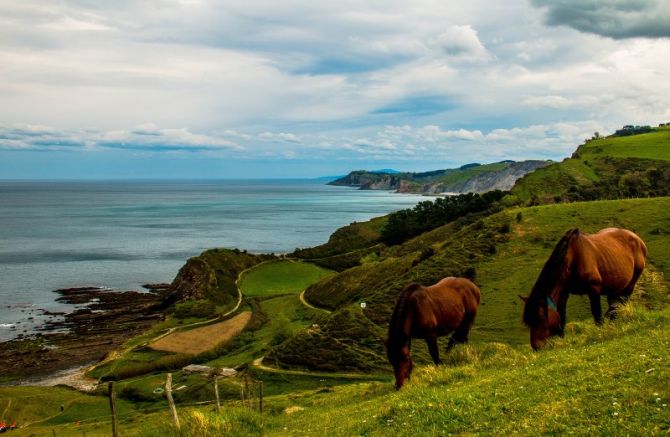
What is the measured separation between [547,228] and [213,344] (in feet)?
135

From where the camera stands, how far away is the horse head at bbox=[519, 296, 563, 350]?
45.0 ft

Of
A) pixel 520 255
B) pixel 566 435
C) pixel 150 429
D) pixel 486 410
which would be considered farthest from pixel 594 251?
pixel 520 255

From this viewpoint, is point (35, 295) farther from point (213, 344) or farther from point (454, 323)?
point (454, 323)

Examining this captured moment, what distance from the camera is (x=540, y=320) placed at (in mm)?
13789

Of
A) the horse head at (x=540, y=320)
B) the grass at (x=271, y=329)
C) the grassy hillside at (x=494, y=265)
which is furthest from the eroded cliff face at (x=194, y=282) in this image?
the horse head at (x=540, y=320)

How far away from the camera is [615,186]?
8150 centimetres

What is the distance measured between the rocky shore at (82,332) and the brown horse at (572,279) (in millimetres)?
58415

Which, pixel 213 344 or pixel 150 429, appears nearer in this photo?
pixel 150 429

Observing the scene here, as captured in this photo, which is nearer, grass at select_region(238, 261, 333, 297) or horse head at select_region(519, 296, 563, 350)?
horse head at select_region(519, 296, 563, 350)

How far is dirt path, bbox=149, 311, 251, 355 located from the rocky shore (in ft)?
25.2

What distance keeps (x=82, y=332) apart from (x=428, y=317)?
70727 millimetres

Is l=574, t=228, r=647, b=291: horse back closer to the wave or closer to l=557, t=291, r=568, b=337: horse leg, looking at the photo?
l=557, t=291, r=568, b=337: horse leg

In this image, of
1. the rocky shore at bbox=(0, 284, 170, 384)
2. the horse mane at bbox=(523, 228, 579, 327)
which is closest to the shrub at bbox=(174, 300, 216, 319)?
the rocky shore at bbox=(0, 284, 170, 384)

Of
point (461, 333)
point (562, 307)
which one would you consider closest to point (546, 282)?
point (562, 307)
